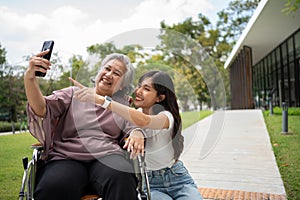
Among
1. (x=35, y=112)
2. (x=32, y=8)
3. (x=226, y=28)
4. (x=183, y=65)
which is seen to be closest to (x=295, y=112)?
(x=32, y=8)

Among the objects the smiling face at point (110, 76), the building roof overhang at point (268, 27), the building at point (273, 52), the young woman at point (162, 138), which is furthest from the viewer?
the building at point (273, 52)

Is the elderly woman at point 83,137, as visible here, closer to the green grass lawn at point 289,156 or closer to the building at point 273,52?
the green grass lawn at point 289,156

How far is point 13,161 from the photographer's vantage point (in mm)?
3764

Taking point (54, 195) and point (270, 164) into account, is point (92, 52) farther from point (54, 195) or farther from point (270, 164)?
point (270, 164)

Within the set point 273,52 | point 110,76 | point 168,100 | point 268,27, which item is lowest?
point 168,100

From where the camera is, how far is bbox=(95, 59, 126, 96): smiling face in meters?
1.79

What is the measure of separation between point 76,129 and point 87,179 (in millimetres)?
313

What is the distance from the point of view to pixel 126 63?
1.81 m

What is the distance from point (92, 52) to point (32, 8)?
3.04 meters

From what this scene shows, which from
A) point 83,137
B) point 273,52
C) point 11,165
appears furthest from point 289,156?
point 273,52

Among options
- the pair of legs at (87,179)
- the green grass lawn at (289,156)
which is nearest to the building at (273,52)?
the green grass lawn at (289,156)

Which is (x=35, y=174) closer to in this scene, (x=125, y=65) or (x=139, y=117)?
(x=139, y=117)

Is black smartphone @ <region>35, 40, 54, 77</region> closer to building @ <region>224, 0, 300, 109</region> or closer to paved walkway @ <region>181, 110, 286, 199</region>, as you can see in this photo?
paved walkway @ <region>181, 110, 286, 199</region>

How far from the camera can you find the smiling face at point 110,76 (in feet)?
5.86
